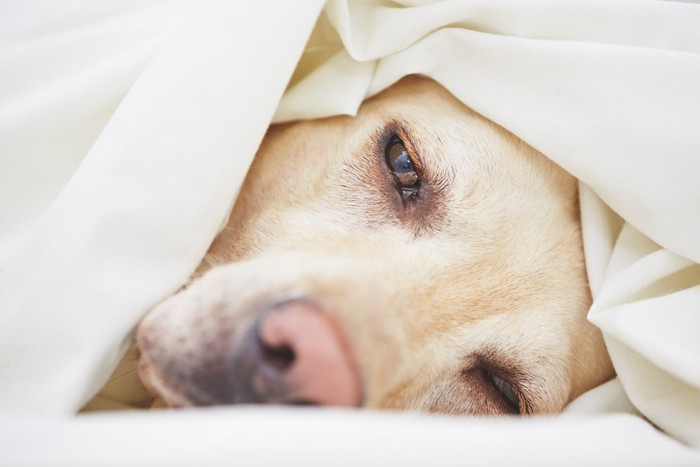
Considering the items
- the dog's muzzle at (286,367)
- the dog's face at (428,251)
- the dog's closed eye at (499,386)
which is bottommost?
the dog's muzzle at (286,367)

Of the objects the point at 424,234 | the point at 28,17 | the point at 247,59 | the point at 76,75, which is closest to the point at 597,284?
the point at 424,234

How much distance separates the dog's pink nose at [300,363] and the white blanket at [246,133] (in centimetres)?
38

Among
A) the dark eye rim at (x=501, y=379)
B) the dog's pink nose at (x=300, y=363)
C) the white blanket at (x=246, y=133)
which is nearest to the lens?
the dog's pink nose at (x=300, y=363)

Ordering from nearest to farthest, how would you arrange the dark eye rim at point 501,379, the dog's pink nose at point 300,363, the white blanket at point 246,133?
the dog's pink nose at point 300,363 → the white blanket at point 246,133 → the dark eye rim at point 501,379

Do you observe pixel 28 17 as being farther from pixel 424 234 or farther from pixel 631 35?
pixel 631 35

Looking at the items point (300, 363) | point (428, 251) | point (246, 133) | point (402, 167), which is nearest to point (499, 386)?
point (428, 251)

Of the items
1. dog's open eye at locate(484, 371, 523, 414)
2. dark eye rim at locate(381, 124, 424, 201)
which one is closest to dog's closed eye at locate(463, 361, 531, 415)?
dog's open eye at locate(484, 371, 523, 414)

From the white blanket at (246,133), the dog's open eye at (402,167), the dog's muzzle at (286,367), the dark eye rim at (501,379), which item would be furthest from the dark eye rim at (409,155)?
the dog's muzzle at (286,367)

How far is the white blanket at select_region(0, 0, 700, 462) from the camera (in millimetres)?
1284

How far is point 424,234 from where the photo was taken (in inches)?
65.1

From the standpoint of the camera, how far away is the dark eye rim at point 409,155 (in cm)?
171

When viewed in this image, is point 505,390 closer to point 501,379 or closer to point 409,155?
point 501,379

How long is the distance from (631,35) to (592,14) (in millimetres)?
126

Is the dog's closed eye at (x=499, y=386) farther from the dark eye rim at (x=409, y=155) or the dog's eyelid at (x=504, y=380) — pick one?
the dark eye rim at (x=409, y=155)
